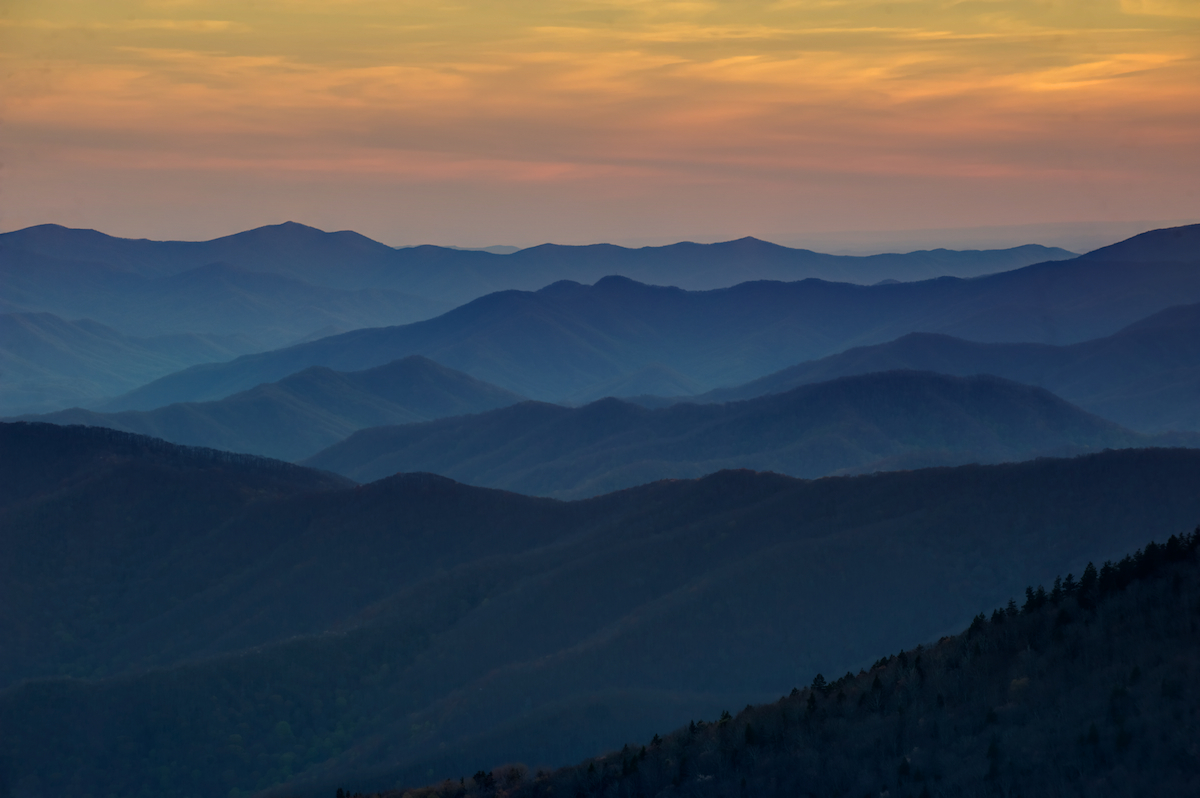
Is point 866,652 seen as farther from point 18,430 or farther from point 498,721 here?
point 18,430

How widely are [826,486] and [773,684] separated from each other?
31244 millimetres

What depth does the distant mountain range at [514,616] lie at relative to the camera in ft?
274

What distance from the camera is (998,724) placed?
29.6 meters

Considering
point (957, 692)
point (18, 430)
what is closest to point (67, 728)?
point (957, 692)

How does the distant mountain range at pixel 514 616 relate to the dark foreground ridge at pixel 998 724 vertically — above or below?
below

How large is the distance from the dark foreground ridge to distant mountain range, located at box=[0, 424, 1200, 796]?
39363mm

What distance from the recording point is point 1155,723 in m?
26.2

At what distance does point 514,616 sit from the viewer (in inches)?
3947

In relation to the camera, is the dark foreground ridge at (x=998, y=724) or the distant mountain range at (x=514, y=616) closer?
the dark foreground ridge at (x=998, y=724)

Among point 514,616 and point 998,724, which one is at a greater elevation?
point 998,724

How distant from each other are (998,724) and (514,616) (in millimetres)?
73831

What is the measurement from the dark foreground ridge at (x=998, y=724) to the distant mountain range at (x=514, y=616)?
39363 millimetres

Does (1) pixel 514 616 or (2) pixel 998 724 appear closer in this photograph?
(2) pixel 998 724

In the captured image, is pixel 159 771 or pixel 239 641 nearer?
pixel 159 771
